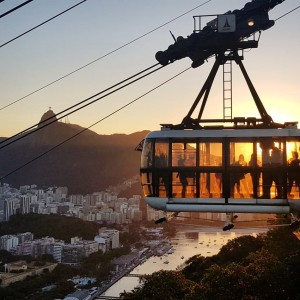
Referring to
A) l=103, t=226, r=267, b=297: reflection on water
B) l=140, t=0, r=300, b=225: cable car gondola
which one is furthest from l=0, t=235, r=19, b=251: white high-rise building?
l=140, t=0, r=300, b=225: cable car gondola

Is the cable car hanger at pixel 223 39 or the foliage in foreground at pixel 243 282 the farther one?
the foliage in foreground at pixel 243 282

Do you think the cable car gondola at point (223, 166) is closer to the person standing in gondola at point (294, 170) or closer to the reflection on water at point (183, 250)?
the person standing in gondola at point (294, 170)

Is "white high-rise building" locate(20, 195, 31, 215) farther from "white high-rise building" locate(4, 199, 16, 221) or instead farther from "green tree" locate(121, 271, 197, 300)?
"green tree" locate(121, 271, 197, 300)

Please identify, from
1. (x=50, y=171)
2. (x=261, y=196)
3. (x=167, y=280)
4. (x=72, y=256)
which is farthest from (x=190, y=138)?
(x=50, y=171)

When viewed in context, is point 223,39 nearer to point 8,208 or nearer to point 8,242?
point 8,242

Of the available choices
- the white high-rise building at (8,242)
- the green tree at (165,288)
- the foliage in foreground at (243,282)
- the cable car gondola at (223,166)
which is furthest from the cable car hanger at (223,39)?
the white high-rise building at (8,242)

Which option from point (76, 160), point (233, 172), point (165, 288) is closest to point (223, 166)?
point (233, 172)

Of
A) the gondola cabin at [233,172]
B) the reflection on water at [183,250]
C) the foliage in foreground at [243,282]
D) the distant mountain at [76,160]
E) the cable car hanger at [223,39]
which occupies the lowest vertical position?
the reflection on water at [183,250]

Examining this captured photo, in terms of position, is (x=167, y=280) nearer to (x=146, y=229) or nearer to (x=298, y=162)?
(x=298, y=162)
